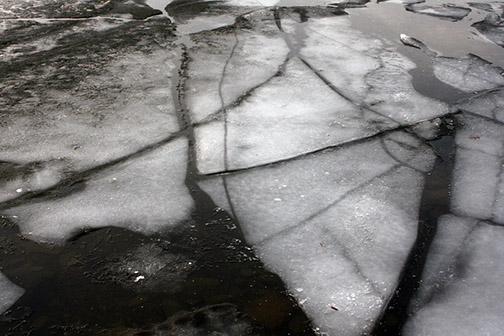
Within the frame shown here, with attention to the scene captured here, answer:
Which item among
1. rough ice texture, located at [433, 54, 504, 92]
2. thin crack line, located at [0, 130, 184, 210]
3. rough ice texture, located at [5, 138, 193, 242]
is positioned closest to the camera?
rough ice texture, located at [5, 138, 193, 242]

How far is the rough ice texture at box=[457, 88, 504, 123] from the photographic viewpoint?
3.40m

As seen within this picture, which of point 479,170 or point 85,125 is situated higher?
point 85,125

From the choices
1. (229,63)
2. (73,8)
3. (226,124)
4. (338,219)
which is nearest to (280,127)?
(226,124)

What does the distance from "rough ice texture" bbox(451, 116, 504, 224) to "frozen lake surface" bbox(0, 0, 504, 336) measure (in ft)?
0.05

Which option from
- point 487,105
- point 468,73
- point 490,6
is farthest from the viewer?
point 490,6

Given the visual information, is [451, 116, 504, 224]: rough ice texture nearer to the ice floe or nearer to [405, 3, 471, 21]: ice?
the ice floe

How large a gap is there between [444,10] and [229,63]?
3539 mm

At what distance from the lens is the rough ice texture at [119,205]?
2.25m

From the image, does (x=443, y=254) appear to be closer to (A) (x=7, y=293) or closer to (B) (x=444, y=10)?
(A) (x=7, y=293)

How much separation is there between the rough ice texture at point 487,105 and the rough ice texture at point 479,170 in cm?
13

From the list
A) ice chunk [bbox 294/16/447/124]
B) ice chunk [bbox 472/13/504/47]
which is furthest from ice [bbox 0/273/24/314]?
ice chunk [bbox 472/13/504/47]

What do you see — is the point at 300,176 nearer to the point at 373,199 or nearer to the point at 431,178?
the point at 373,199

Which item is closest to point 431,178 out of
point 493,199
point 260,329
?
point 493,199

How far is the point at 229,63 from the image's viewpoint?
4.09 meters
